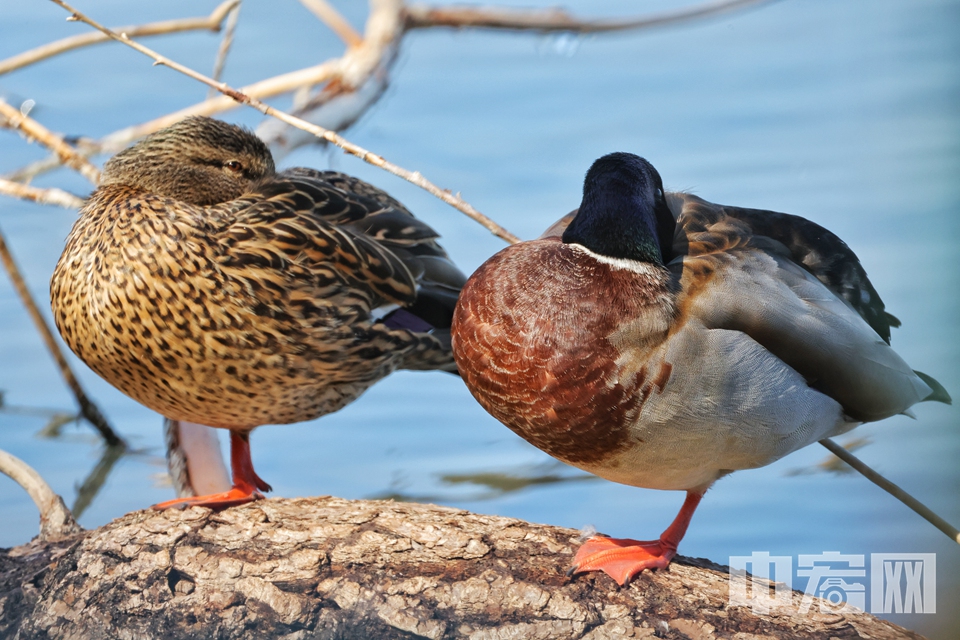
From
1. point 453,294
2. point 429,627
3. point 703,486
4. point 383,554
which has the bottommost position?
point 429,627

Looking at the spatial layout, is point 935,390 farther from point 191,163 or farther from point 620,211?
point 191,163

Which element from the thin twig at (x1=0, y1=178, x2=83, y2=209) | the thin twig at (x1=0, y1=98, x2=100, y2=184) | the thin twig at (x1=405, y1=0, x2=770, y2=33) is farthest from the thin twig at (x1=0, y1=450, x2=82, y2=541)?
the thin twig at (x1=405, y1=0, x2=770, y2=33)

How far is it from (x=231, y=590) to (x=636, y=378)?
975mm

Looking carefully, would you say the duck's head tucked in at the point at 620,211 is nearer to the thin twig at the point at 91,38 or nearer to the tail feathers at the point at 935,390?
the tail feathers at the point at 935,390

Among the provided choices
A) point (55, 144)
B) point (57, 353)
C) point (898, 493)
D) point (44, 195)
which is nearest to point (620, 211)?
point (898, 493)

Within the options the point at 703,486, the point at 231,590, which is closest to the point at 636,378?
the point at 703,486

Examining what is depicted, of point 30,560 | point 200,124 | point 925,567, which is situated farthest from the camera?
point 200,124

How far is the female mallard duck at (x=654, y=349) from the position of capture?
2062mm

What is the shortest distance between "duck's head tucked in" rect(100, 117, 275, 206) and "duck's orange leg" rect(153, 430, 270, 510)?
27.1 inches

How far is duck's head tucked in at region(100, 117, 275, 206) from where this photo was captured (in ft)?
8.98

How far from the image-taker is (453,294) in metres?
3.08

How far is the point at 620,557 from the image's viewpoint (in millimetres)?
2258

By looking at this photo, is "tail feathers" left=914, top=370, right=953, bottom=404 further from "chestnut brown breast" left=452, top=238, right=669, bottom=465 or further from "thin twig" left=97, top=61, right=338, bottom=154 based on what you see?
"thin twig" left=97, top=61, right=338, bottom=154

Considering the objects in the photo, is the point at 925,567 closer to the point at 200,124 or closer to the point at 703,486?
the point at 703,486
